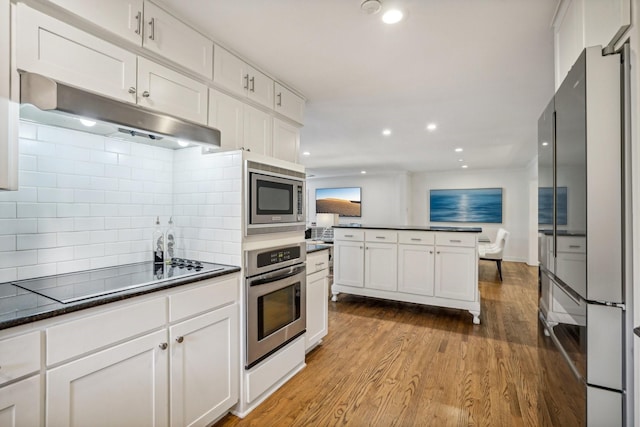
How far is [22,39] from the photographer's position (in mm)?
1169

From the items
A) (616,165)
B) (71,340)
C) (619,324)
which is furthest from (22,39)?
(619,324)

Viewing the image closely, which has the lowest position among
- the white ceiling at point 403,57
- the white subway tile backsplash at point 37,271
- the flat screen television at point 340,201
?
the white subway tile backsplash at point 37,271

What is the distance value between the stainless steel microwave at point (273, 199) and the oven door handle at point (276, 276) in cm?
29

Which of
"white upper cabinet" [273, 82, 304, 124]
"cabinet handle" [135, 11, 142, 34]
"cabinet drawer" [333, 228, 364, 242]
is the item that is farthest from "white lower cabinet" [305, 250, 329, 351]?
"cabinet handle" [135, 11, 142, 34]

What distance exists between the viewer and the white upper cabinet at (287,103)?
8.33ft

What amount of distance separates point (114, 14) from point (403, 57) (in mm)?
1720

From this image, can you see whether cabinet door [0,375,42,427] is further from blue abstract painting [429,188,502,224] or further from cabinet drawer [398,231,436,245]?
blue abstract painting [429,188,502,224]

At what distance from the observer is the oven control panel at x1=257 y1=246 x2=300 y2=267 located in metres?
2.02

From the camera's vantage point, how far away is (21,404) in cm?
103

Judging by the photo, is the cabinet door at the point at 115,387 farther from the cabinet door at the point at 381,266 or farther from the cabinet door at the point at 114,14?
the cabinet door at the point at 381,266

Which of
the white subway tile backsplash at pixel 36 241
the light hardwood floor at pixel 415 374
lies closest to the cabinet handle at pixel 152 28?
the white subway tile backsplash at pixel 36 241

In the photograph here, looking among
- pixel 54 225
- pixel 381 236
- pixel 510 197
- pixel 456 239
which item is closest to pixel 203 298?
pixel 54 225

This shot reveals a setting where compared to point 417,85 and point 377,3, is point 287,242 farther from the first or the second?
point 417,85

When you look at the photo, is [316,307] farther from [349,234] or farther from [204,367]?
[349,234]
